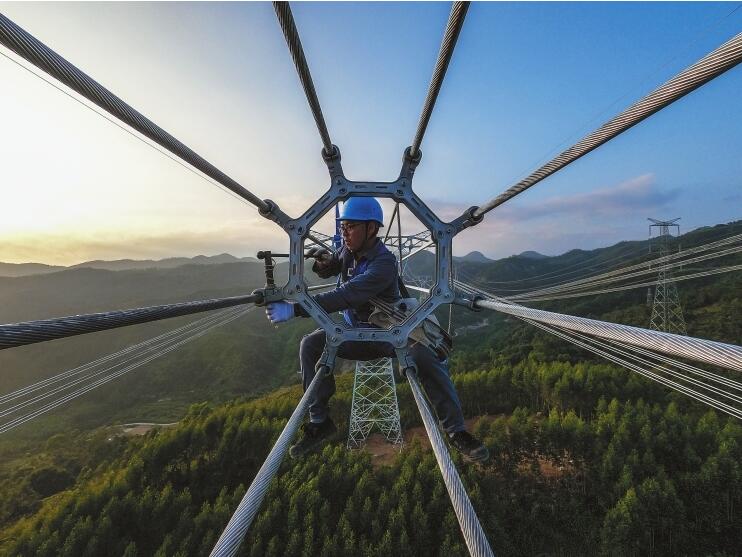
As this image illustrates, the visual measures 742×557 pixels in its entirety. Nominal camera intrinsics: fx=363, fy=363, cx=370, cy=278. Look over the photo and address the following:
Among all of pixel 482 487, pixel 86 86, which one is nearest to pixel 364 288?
pixel 86 86

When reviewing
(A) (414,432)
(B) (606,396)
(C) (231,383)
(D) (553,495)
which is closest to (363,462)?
(A) (414,432)

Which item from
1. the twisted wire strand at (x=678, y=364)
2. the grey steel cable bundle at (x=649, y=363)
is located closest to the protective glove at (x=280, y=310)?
the grey steel cable bundle at (x=649, y=363)

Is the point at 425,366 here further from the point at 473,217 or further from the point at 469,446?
the point at 473,217

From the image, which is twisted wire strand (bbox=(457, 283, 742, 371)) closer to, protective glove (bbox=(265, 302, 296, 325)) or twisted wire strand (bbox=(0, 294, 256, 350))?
twisted wire strand (bbox=(0, 294, 256, 350))

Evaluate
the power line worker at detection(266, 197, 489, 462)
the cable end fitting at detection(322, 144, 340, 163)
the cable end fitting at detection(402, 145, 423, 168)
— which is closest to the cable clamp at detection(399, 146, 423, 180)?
the cable end fitting at detection(402, 145, 423, 168)

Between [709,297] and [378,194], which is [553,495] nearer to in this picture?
[378,194]

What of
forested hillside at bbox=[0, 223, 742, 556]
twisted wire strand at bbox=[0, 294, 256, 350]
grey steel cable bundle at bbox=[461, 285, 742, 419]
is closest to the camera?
twisted wire strand at bbox=[0, 294, 256, 350]
